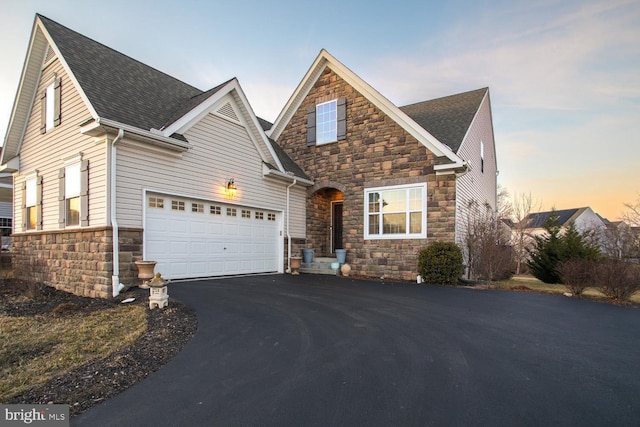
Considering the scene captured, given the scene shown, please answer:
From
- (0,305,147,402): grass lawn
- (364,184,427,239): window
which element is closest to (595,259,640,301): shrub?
(364,184,427,239): window

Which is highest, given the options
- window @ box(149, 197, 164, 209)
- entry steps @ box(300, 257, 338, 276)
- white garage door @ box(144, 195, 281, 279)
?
window @ box(149, 197, 164, 209)

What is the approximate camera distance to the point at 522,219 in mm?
18734

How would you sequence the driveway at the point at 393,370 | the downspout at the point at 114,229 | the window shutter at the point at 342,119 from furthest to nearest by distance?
the window shutter at the point at 342,119 < the downspout at the point at 114,229 < the driveway at the point at 393,370

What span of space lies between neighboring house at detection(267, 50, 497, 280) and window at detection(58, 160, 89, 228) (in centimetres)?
732

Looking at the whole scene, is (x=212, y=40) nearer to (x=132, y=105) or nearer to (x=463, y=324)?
(x=132, y=105)

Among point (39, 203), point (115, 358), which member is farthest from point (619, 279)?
point (39, 203)

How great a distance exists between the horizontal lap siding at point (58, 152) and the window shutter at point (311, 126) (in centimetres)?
739

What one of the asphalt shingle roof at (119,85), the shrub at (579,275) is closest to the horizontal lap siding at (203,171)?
the asphalt shingle roof at (119,85)

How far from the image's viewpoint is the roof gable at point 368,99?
10290 millimetres

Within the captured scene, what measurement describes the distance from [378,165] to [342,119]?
7.77ft

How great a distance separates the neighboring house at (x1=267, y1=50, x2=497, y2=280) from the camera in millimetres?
10570

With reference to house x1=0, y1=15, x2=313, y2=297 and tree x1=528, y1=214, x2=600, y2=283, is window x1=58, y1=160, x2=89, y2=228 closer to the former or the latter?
house x1=0, y1=15, x2=313, y2=297

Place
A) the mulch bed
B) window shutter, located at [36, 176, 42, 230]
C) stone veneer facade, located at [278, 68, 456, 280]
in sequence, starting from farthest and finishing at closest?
stone veneer facade, located at [278, 68, 456, 280] → window shutter, located at [36, 176, 42, 230] → the mulch bed

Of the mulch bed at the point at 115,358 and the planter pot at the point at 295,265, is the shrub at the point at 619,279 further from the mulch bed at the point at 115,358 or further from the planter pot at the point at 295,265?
the mulch bed at the point at 115,358
